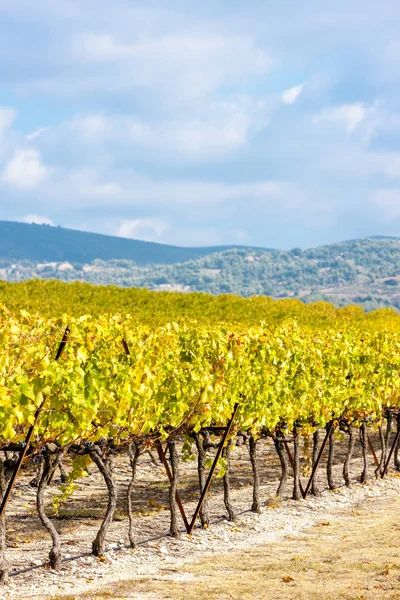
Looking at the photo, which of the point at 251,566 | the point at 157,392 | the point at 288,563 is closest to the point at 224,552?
the point at 251,566

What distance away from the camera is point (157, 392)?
1115cm

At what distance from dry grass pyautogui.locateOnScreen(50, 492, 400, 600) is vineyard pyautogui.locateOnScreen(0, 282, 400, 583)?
1.29 metres

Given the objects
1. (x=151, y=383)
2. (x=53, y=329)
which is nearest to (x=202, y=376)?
(x=151, y=383)

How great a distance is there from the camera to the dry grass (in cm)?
958

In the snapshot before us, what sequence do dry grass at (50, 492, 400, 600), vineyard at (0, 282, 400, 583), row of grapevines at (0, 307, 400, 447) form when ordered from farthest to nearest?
dry grass at (50, 492, 400, 600) < vineyard at (0, 282, 400, 583) < row of grapevines at (0, 307, 400, 447)

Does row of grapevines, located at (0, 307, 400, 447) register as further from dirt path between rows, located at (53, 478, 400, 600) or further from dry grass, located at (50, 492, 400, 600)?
dry grass, located at (50, 492, 400, 600)

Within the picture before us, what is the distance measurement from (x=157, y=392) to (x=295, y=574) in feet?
10.1

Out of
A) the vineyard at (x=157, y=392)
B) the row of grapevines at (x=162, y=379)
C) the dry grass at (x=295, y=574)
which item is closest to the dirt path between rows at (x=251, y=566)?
the dry grass at (x=295, y=574)

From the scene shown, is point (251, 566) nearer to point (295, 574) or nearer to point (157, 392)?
point (295, 574)

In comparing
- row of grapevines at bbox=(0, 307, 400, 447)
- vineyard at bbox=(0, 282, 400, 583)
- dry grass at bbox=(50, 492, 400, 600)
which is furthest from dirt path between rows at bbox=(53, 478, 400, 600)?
row of grapevines at bbox=(0, 307, 400, 447)

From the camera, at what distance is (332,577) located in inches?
410

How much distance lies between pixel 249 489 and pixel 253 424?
4491mm

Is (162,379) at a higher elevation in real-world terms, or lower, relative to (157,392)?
higher

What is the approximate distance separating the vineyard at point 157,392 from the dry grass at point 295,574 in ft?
4.24
